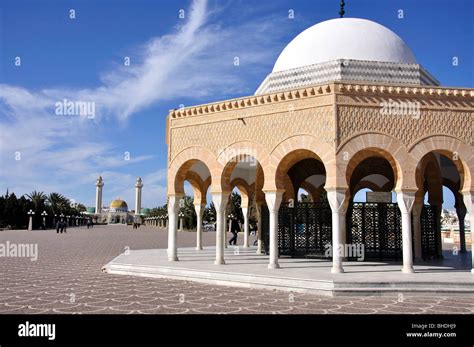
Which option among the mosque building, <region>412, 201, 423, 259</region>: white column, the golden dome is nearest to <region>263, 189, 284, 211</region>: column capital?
<region>412, 201, 423, 259</region>: white column

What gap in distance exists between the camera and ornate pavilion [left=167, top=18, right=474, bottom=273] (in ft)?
28.4

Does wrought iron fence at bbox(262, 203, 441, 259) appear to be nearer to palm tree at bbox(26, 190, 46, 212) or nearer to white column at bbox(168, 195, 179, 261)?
white column at bbox(168, 195, 179, 261)

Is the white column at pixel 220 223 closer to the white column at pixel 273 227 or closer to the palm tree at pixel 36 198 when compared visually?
the white column at pixel 273 227

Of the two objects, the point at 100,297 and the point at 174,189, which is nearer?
the point at 100,297

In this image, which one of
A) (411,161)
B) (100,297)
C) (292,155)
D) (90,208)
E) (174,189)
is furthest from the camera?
(90,208)

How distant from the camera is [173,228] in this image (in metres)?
10.7

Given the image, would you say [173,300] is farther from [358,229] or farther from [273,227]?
[358,229]

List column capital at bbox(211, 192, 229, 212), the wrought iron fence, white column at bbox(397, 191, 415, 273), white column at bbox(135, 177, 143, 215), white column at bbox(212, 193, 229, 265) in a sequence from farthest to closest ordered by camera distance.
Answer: white column at bbox(135, 177, 143, 215) → the wrought iron fence → column capital at bbox(211, 192, 229, 212) → white column at bbox(212, 193, 229, 265) → white column at bbox(397, 191, 415, 273)

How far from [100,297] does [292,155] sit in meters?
4.86

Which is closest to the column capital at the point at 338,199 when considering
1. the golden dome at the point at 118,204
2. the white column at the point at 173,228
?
the white column at the point at 173,228

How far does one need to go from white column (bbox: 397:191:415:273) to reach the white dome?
368cm

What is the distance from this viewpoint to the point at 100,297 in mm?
6770
